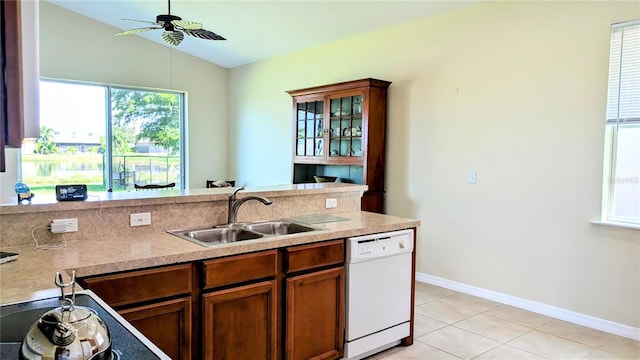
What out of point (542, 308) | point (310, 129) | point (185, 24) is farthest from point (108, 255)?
point (310, 129)

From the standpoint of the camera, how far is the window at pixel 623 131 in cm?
312

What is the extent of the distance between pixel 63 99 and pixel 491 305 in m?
5.91

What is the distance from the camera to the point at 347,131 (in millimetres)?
4871

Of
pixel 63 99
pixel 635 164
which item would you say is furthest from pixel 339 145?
pixel 63 99

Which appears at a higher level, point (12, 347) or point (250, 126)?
point (250, 126)

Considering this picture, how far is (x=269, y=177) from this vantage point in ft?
21.6

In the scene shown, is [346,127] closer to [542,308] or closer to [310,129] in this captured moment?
[310,129]

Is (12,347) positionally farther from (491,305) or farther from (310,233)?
(491,305)

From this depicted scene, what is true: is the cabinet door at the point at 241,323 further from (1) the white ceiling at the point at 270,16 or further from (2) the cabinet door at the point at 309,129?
(1) the white ceiling at the point at 270,16

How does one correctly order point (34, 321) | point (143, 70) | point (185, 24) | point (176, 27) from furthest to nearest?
point (143, 70), point (176, 27), point (185, 24), point (34, 321)

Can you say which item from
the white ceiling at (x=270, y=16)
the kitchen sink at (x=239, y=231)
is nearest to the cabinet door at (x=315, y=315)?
the kitchen sink at (x=239, y=231)

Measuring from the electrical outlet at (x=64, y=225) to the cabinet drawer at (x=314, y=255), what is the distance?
112 centimetres

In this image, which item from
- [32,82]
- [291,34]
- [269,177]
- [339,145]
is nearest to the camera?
[32,82]

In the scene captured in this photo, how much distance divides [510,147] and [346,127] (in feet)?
5.91
